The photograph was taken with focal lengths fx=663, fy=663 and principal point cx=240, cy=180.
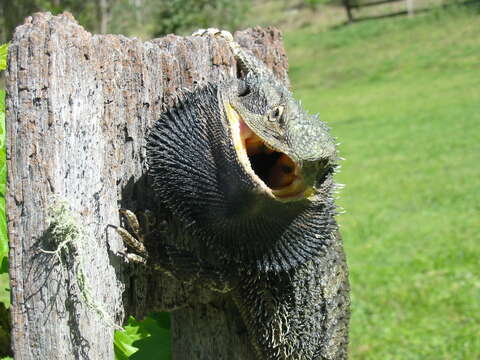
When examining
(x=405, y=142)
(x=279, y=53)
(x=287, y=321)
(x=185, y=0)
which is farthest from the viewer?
(x=185, y=0)

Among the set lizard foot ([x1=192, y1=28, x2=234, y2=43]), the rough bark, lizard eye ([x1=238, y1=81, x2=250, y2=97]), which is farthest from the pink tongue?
lizard foot ([x1=192, y1=28, x2=234, y2=43])

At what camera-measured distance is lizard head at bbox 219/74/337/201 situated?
5.62ft

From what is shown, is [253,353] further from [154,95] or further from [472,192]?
[472,192]

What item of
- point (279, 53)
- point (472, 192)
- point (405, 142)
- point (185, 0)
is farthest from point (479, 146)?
point (279, 53)

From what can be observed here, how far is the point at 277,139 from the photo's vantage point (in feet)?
5.75


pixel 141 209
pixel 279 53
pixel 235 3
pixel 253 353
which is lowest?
pixel 253 353

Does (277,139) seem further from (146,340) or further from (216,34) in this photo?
(146,340)

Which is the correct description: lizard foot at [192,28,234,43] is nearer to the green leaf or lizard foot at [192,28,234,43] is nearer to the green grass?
the green leaf

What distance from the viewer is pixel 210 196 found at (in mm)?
1831

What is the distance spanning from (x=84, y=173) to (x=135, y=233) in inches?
10.3

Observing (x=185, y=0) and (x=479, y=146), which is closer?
(x=479, y=146)

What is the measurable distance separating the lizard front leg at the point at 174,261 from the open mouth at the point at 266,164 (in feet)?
1.14

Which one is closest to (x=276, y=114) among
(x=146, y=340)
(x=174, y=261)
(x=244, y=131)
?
(x=244, y=131)

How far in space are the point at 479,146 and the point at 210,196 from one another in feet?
32.9
